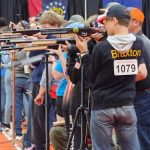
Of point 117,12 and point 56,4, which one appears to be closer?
point 117,12

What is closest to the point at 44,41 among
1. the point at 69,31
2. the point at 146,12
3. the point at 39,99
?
the point at 69,31

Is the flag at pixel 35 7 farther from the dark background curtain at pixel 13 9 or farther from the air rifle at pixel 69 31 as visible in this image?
the air rifle at pixel 69 31

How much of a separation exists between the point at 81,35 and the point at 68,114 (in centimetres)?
80

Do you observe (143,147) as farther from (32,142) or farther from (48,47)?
(32,142)

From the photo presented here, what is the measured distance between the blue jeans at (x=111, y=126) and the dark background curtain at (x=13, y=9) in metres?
8.10

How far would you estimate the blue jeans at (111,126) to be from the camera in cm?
315

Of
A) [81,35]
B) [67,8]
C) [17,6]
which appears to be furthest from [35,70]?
[17,6]

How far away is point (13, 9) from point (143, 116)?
8138mm

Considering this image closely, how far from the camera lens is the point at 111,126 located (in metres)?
3.19

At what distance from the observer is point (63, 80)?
13.3 ft

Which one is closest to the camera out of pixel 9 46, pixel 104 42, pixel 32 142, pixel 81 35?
pixel 104 42

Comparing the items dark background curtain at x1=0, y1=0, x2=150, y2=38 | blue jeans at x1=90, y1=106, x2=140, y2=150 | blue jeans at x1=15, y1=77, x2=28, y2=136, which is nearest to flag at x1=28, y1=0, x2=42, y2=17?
dark background curtain at x1=0, y1=0, x2=150, y2=38

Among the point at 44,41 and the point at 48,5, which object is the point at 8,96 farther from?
the point at 48,5

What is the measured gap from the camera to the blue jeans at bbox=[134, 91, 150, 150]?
3.64 metres
